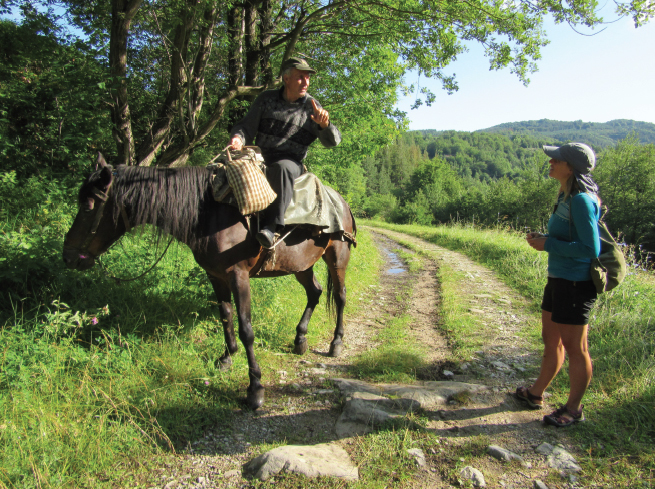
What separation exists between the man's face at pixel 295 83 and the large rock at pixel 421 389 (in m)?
2.85

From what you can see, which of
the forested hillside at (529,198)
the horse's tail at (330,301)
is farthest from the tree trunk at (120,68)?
the forested hillside at (529,198)

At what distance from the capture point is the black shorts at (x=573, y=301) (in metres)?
2.65

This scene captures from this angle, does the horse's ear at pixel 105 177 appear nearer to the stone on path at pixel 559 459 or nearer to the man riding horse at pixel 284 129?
the man riding horse at pixel 284 129

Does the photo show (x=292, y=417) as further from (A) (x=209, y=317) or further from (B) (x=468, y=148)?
(B) (x=468, y=148)

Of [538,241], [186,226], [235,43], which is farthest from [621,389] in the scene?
[235,43]

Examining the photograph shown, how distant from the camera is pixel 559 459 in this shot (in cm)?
245

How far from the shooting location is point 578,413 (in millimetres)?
2809

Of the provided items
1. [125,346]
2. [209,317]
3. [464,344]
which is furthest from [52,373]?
[464,344]

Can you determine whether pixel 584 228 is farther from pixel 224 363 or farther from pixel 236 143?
pixel 224 363

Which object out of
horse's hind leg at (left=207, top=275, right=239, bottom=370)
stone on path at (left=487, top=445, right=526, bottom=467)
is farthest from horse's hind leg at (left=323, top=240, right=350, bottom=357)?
stone on path at (left=487, top=445, right=526, bottom=467)

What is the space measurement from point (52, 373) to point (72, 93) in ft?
13.8

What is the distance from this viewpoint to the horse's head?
287 centimetres

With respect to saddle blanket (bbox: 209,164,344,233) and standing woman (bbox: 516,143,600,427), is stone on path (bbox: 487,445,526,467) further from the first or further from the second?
saddle blanket (bbox: 209,164,344,233)

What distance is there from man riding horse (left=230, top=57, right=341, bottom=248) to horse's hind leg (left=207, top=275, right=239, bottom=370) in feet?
2.40
